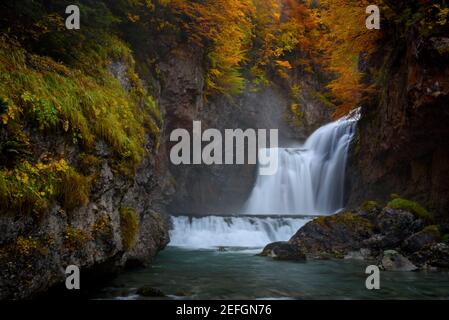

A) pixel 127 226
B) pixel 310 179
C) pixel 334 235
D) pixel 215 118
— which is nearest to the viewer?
pixel 127 226

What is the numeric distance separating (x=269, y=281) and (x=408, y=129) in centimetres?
820

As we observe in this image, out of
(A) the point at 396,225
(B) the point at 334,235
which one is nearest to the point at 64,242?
(B) the point at 334,235

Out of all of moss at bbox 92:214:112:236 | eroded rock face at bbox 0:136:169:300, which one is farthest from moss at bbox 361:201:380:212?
moss at bbox 92:214:112:236

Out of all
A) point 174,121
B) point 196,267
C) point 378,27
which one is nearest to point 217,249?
point 196,267

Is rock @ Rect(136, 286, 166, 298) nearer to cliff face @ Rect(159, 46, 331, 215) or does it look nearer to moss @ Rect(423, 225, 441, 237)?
moss @ Rect(423, 225, 441, 237)

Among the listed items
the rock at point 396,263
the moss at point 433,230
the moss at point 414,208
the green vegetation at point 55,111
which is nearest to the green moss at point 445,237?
the moss at point 433,230

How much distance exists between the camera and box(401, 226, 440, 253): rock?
11438mm

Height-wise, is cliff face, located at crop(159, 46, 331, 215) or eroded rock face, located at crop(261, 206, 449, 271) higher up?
cliff face, located at crop(159, 46, 331, 215)

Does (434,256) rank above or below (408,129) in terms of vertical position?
below

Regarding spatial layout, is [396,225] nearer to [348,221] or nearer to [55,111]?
[348,221]

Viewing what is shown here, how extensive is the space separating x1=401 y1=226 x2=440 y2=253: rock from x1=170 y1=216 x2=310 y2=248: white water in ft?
18.1

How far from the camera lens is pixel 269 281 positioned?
8.86 meters

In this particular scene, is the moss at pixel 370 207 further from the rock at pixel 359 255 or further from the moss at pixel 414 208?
the rock at pixel 359 255

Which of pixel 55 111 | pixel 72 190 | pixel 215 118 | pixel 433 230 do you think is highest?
pixel 215 118
